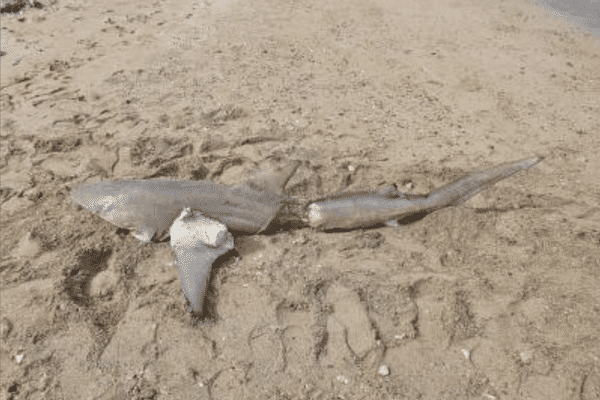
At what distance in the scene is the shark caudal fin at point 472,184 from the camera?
11.9 feet

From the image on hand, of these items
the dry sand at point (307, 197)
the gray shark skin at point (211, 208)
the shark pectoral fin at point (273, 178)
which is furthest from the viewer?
the shark pectoral fin at point (273, 178)

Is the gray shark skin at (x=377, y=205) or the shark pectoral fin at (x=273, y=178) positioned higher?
the shark pectoral fin at (x=273, y=178)

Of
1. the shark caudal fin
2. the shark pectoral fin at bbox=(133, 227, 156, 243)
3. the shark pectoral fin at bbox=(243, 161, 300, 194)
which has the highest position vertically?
the shark pectoral fin at bbox=(243, 161, 300, 194)

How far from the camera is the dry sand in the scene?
2650mm

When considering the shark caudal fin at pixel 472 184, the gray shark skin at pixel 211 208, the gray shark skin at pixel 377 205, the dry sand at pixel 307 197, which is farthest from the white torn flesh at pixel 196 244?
the shark caudal fin at pixel 472 184

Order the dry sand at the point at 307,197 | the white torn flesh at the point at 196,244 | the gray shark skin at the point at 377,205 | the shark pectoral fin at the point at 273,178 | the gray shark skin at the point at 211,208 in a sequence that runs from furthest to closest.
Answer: the shark pectoral fin at the point at 273,178
the gray shark skin at the point at 377,205
the gray shark skin at the point at 211,208
the white torn flesh at the point at 196,244
the dry sand at the point at 307,197

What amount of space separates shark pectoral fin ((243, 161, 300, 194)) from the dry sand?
0.10 m

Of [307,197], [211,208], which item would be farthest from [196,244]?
[307,197]

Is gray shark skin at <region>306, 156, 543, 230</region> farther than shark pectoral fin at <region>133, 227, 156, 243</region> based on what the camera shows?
Yes

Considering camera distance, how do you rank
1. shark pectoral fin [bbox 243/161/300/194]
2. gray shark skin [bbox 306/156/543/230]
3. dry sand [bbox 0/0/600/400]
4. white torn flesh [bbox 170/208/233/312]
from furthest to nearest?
shark pectoral fin [bbox 243/161/300/194], gray shark skin [bbox 306/156/543/230], white torn flesh [bbox 170/208/233/312], dry sand [bbox 0/0/600/400]

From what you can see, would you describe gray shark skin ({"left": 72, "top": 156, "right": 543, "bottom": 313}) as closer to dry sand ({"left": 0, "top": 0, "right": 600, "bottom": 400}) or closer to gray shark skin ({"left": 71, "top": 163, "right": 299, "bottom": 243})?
gray shark skin ({"left": 71, "top": 163, "right": 299, "bottom": 243})

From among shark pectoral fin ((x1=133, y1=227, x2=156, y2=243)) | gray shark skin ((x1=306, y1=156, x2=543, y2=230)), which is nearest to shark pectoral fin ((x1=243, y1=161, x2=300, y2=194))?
gray shark skin ((x1=306, y1=156, x2=543, y2=230))

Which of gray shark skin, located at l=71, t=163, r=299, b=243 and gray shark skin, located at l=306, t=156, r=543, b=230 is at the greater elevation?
gray shark skin, located at l=71, t=163, r=299, b=243

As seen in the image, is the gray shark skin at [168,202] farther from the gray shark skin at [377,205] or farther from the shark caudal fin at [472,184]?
the shark caudal fin at [472,184]
